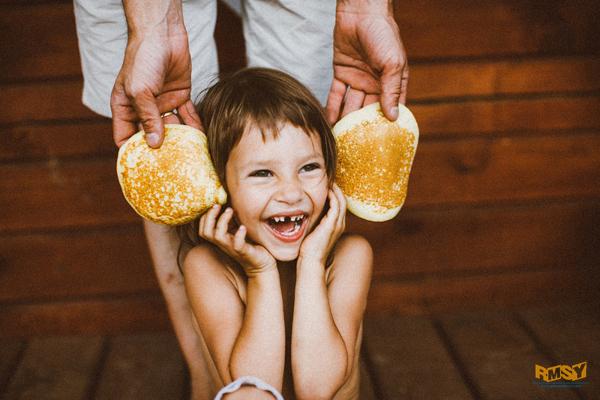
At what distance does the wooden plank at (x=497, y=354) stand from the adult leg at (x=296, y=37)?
2.46ft

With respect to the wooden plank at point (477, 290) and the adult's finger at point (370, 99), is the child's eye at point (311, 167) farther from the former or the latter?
the wooden plank at point (477, 290)

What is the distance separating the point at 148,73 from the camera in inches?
39.3

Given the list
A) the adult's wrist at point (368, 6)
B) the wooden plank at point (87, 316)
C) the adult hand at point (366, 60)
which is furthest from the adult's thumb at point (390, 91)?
the wooden plank at point (87, 316)

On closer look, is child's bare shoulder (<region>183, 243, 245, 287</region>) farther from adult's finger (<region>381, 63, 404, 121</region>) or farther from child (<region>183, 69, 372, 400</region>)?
adult's finger (<region>381, 63, 404, 121</region>)

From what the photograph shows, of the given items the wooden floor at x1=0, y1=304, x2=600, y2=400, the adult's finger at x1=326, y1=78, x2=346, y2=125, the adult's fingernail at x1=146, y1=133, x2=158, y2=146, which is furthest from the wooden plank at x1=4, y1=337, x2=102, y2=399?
the adult's finger at x1=326, y1=78, x2=346, y2=125

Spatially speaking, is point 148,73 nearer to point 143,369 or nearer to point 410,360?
point 143,369

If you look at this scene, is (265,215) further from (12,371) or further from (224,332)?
(12,371)

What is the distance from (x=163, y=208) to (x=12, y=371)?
2.74ft

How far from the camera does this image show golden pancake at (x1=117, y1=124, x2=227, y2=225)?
1.02m

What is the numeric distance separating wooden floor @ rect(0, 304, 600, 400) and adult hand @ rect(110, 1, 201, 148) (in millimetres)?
707

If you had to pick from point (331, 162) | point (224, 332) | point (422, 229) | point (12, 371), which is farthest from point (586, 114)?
point (12, 371)

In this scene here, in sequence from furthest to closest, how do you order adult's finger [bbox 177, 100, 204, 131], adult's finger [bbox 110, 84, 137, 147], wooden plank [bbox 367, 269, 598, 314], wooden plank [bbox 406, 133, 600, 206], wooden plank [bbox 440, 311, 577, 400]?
1. wooden plank [bbox 367, 269, 598, 314]
2. wooden plank [bbox 406, 133, 600, 206]
3. wooden plank [bbox 440, 311, 577, 400]
4. adult's finger [bbox 177, 100, 204, 131]
5. adult's finger [bbox 110, 84, 137, 147]

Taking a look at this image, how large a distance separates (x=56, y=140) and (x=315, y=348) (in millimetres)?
887

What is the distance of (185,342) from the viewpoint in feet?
4.58
